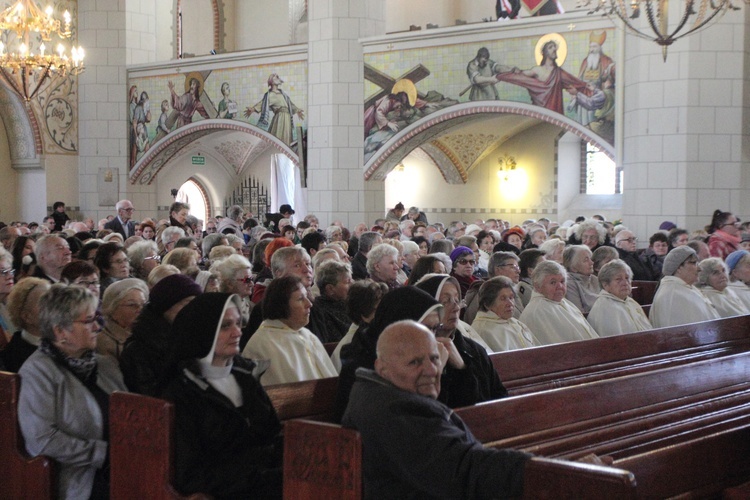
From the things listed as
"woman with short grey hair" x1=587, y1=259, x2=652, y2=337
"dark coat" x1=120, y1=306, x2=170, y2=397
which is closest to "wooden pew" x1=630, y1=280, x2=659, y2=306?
"woman with short grey hair" x1=587, y1=259, x2=652, y2=337

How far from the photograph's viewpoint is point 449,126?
1534 cm

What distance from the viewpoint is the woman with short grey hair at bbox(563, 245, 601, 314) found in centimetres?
739

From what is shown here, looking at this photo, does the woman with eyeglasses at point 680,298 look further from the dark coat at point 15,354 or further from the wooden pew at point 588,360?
the dark coat at point 15,354

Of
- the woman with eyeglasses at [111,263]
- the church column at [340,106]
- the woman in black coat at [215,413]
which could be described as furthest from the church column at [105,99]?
the woman in black coat at [215,413]

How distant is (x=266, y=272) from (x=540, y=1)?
32.3 ft

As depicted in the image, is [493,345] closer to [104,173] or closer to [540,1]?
[540,1]

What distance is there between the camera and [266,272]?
7.23 metres

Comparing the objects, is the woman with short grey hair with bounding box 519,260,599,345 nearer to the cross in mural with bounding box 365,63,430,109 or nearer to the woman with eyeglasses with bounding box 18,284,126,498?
the woman with eyeglasses with bounding box 18,284,126,498

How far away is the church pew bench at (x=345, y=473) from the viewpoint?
2430mm

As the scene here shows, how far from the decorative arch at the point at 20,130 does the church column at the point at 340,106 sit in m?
5.87

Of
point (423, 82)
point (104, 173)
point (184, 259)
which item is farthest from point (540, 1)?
point (184, 259)

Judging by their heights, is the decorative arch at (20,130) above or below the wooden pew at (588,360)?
above

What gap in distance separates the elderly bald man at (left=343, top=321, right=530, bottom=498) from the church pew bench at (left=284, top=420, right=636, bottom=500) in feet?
0.14

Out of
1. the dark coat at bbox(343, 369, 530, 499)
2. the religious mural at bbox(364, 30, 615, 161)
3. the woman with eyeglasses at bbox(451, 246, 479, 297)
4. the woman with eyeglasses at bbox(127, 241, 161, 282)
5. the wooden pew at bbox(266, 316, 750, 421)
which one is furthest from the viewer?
the religious mural at bbox(364, 30, 615, 161)
